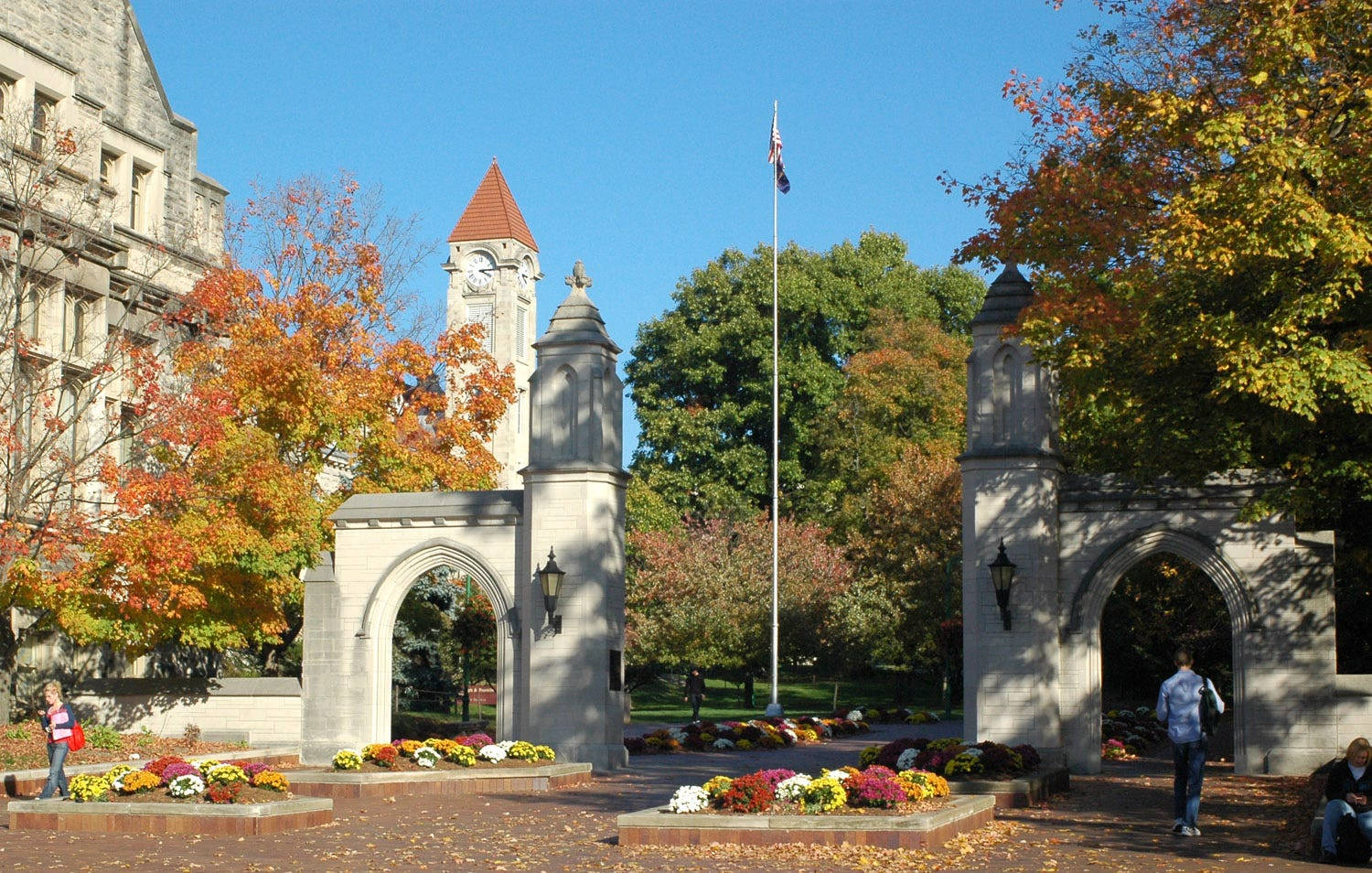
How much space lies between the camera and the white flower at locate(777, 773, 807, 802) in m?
14.1

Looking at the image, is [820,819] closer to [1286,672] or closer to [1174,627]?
[1286,672]

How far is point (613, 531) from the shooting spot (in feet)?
74.3

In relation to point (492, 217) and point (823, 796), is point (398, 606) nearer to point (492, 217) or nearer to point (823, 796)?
point (823, 796)

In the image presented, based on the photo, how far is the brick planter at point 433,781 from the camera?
738 inches

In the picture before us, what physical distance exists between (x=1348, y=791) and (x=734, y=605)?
102 feet

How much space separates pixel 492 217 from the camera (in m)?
76.9

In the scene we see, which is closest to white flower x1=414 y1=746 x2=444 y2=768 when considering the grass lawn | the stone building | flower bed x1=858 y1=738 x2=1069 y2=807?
flower bed x1=858 y1=738 x2=1069 y2=807

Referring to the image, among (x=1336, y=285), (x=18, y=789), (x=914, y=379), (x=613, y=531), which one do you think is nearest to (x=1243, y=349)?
(x=1336, y=285)

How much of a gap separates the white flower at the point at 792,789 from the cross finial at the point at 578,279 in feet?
36.2

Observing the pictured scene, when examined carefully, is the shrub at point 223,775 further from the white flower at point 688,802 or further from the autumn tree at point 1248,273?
the autumn tree at point 1248,273

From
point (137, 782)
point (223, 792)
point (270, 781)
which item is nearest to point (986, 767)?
point (270, 781)

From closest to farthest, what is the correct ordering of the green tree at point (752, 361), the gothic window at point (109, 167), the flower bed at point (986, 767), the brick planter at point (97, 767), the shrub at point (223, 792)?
the shrub at point (223, 792) → the flower bed at point (986, 767) → the brick planter at point (97, 767) → the gothic window at point (109, 167) → the green tree at point (752, 361)

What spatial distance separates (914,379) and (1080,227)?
31.0 metres

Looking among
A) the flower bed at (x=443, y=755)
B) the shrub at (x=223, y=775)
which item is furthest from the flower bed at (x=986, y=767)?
the shrub at (x=223, y=775)
